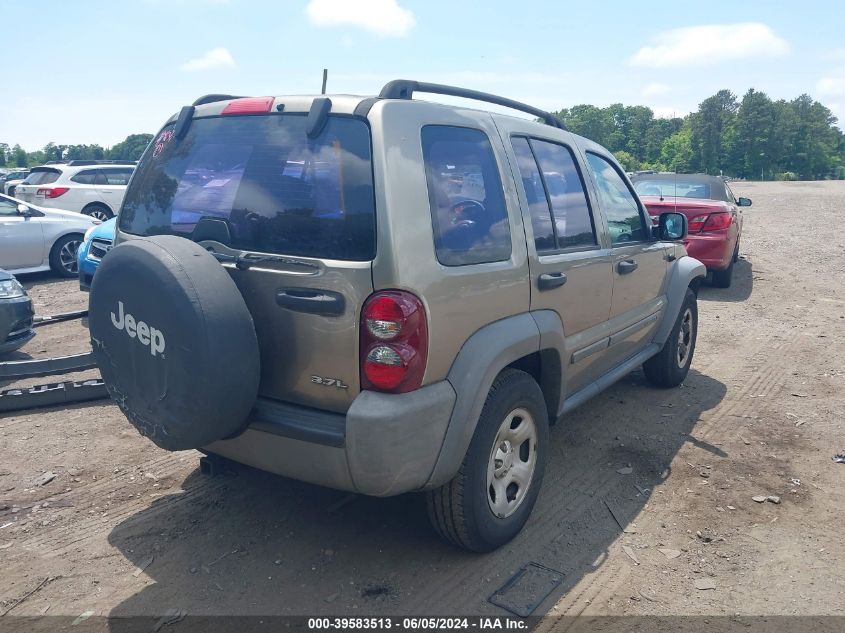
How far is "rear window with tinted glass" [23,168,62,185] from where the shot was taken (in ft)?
46.3

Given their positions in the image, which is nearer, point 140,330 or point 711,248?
point 140,330

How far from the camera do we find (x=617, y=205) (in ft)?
14.9

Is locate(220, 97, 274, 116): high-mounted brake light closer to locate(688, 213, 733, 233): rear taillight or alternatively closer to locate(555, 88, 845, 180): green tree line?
locate(688, 213, 733, 233): rear taillight

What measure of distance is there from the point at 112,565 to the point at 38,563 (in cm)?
35

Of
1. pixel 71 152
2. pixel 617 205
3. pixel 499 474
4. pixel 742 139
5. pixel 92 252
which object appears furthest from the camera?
pixel 742 139

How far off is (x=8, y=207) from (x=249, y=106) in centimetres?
860

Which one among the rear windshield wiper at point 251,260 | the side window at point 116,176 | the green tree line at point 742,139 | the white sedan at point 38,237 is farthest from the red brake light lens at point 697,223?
the green tree line at point 742,139

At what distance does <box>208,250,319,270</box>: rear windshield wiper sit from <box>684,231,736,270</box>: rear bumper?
306 inches

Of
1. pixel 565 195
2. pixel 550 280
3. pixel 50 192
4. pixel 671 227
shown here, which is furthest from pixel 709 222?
pixel 50 192

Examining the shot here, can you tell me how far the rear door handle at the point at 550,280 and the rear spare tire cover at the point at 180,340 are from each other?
1.45 m

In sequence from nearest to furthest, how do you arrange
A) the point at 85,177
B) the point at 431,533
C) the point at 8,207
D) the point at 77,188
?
the point at 431,533 < the point at 8,207 < the point at 77,188 < the point at 85,177

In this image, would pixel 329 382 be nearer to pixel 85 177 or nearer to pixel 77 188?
pixel 77 188

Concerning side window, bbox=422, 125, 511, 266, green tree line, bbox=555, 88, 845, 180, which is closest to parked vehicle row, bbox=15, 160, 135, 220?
side window, bbox=422, 125, 511, 266

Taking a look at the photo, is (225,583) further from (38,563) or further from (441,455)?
(441,455)
